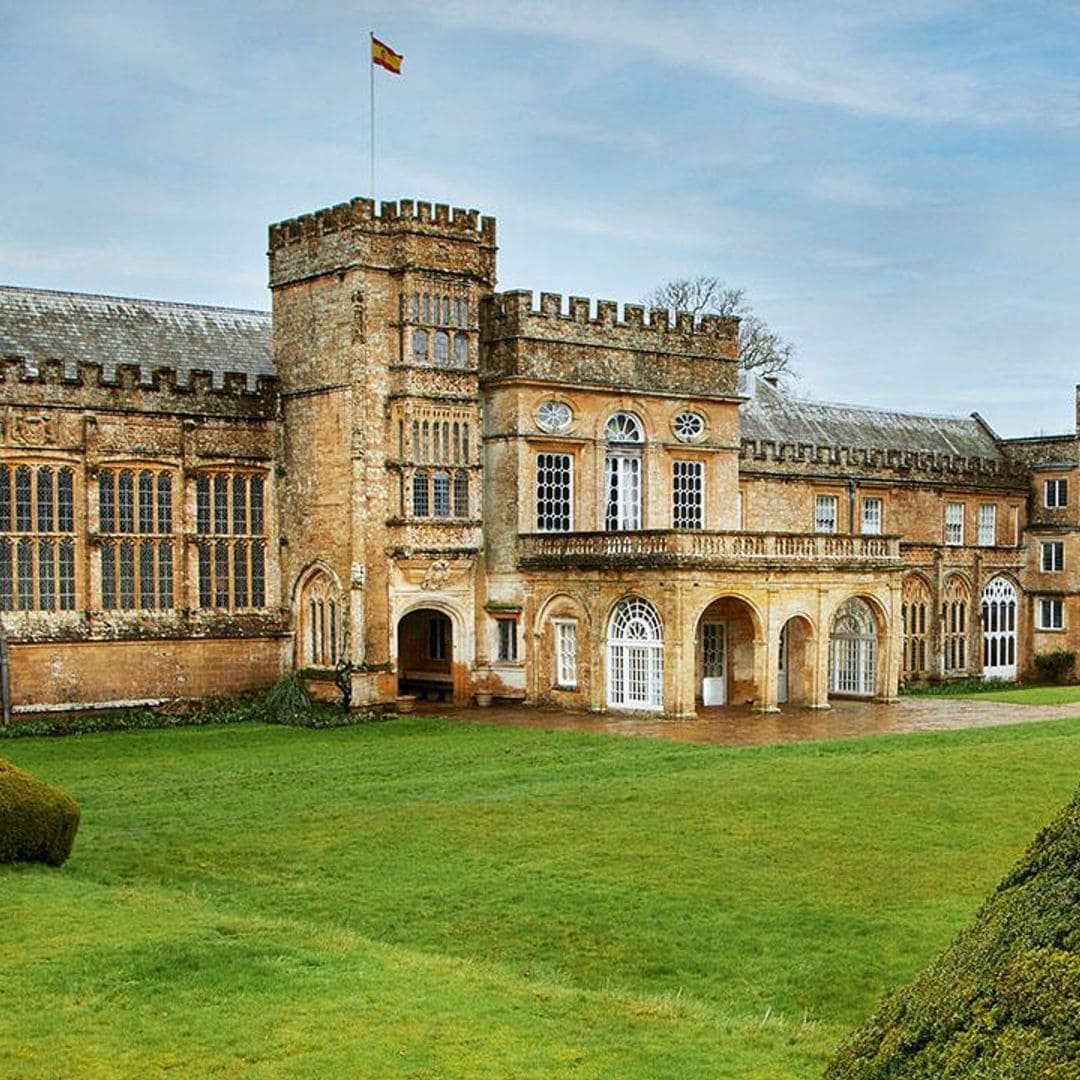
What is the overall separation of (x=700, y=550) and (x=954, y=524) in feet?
61.7

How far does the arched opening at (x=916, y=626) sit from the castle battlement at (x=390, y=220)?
1954 cm

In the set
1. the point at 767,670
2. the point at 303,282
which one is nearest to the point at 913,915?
the point at 767,670

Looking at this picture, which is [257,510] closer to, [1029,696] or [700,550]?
[700,550]

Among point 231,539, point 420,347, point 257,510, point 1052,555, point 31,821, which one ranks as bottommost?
point 31,821

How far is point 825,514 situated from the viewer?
4684 cm

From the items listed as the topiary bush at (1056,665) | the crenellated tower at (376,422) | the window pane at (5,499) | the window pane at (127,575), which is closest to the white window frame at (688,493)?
the crenellated tower at (376,422)

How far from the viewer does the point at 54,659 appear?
33.6 meters

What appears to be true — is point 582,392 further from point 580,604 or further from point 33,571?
point 33,571

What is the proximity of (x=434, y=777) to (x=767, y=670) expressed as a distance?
40.0ft

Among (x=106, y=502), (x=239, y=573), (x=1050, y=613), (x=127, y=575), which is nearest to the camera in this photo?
(x=106, y=502)

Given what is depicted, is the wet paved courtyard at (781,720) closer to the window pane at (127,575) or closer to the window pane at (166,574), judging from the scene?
the window pane at (166,574)

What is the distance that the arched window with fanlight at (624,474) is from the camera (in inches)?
1528

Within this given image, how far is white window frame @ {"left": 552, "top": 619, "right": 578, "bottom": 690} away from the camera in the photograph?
36.4 m

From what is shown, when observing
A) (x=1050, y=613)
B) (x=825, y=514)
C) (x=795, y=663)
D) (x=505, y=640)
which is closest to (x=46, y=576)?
(x=505, y=640)
